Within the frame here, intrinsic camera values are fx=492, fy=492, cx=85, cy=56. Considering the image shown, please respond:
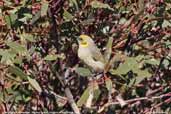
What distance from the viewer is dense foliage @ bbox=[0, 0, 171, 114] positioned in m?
1.83

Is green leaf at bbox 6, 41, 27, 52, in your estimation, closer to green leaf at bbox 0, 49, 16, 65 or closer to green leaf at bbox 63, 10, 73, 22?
green leaf at bbox 0, 49, 16, 65

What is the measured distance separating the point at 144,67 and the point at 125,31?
189 mm

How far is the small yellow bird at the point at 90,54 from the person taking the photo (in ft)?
5.79

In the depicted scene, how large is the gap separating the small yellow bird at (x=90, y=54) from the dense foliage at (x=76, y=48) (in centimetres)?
3

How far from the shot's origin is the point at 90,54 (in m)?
1.91

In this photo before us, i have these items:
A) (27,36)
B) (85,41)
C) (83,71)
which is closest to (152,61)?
(85,41)

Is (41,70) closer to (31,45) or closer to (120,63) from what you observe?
(31,45)

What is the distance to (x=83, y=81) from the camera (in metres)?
2.47

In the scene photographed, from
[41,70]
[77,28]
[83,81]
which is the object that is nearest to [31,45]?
[77,28]

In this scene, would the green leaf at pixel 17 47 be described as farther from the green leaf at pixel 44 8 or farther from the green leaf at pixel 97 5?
the green leaf at pixel 97 5

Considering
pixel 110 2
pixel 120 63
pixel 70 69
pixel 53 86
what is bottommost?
pixel 53 86

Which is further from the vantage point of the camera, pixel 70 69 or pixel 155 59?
pixel 70 69

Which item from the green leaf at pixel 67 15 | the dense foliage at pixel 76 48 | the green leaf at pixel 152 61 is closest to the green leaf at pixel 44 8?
the dense foliage at pixel 76 48

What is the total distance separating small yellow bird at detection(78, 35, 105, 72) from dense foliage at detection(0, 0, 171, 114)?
0.10ft
